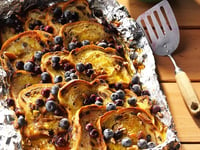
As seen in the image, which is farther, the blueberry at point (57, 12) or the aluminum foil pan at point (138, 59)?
the blueberry at point (57, 12)

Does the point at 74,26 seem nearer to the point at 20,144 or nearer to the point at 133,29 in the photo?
the point at 133,29

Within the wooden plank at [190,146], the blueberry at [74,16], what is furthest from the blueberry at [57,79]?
the wooden plank at [190,146]

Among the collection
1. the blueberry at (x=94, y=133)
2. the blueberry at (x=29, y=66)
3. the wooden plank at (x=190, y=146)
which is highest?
the blueberry at (x=29, y=66)

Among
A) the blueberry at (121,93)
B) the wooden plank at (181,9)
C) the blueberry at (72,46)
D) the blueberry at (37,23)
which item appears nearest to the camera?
the blueberry at (121,93)

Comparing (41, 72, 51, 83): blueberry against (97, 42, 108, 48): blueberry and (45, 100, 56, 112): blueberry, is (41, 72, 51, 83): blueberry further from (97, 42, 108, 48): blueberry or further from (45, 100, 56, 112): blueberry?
(97, 42, 108, 48): blueberry

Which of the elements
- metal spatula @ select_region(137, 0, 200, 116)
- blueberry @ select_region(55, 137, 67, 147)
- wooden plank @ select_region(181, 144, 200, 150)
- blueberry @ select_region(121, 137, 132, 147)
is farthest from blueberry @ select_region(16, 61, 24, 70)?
wooden plank @ select_region(181, 144, 200, 150)

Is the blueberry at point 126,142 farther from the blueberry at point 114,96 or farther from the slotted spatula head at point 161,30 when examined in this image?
the slotted spatula head at point 161,30
